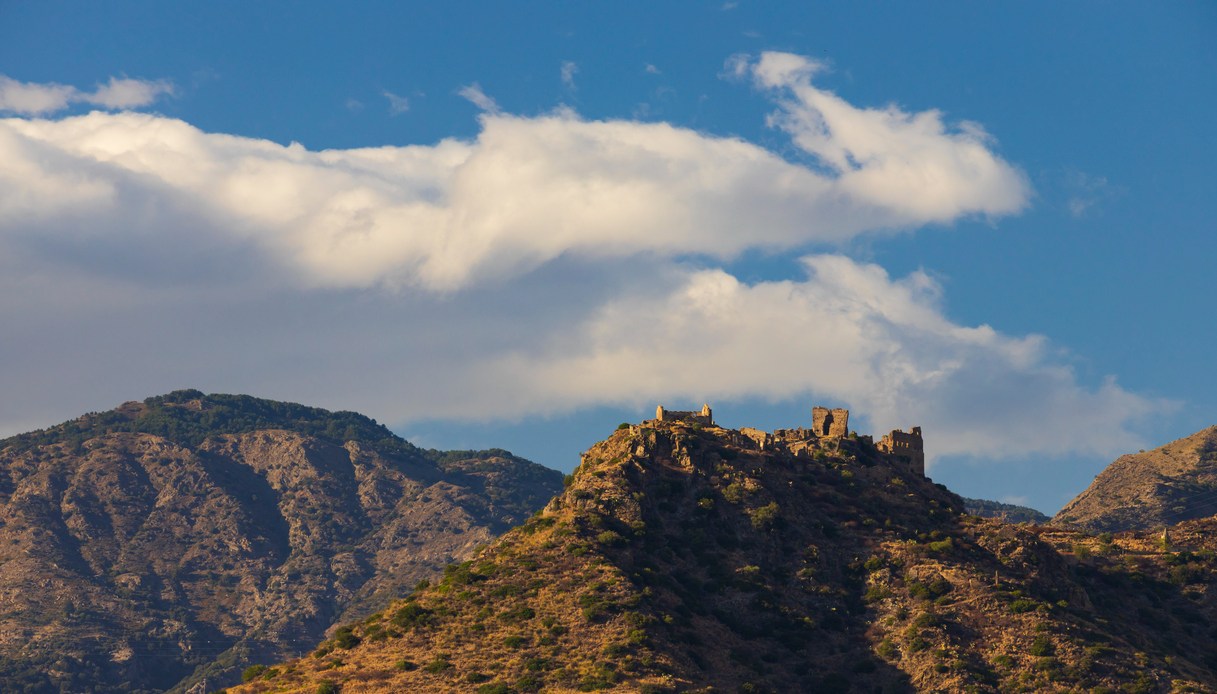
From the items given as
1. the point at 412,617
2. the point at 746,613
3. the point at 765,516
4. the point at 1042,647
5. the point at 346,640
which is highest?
the point at 765,516

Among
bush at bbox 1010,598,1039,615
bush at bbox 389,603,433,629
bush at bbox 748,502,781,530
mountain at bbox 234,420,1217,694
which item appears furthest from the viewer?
bush at bbox 748,502,781,530

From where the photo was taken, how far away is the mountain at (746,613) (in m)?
166

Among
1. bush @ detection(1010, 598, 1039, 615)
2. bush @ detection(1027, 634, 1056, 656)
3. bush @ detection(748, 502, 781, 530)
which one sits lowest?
bush @ detection(1027, 634, 1056, 656)

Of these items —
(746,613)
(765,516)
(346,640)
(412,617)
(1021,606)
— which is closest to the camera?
(1021,606)

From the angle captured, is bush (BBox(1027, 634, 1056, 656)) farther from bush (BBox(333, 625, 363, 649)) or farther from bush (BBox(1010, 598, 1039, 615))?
bush (BBox(333, 625, 363, 649))

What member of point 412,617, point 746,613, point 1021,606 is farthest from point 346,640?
point 1021,606

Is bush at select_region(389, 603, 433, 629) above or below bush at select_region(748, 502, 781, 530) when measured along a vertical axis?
below

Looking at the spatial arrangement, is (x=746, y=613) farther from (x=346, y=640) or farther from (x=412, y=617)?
(x=346, y=640)

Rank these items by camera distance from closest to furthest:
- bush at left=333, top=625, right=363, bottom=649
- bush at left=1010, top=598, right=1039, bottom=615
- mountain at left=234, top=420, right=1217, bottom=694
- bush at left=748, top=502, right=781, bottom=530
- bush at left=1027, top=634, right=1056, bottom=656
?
1. mountain at left=234, top=420, right=1217, bottom=694
2. bush at left=1027, top=634, right=1056, bottom=656
3. bush at left=1010, top=598, right=1039, bottom=615
4. bush at left=333, top=625, right=363, bottom=649
5. bush at left=748, top=502, right=781, bottom=530

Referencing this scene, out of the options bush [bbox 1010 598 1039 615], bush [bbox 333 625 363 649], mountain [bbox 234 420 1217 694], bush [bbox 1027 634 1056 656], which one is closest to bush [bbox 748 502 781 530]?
mountain [bbox 234 420 1217 694]

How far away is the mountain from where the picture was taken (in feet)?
546

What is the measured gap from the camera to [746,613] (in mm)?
181375

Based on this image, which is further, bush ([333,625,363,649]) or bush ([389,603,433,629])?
bush ([333,625,363,649])

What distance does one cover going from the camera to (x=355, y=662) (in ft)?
562
